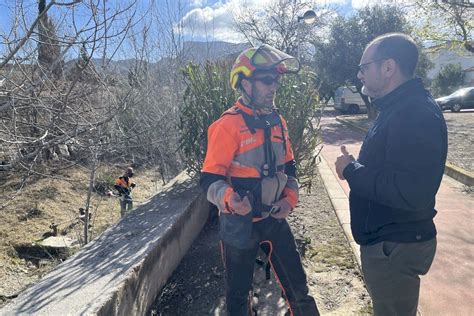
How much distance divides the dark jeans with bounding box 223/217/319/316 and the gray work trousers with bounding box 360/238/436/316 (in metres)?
0.60

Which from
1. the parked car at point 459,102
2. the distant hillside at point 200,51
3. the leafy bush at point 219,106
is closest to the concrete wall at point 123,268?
the leafy bush at point 219,106

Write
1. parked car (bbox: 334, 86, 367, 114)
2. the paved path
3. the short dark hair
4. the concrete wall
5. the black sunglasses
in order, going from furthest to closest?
parked car (bbox: 334, 86, 367, 114), the paved path, the black sunglasses, the concrete wall, the short dark hair

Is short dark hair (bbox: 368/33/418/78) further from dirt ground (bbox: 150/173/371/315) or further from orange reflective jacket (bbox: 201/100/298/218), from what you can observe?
dirt ground (bbox: 150/173/371/315)

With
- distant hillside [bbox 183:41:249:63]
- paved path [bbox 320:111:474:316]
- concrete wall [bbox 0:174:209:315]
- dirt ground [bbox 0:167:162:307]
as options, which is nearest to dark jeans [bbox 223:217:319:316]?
concrete wall [bbox 0:174:209:315]

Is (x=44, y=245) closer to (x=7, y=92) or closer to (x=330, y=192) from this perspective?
(x=7, y=92)

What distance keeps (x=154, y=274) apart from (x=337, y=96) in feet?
84.6

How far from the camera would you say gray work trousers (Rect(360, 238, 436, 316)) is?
6.05 feet

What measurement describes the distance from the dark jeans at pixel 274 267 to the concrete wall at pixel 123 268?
0.70m

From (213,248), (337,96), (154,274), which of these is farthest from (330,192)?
(337,96)

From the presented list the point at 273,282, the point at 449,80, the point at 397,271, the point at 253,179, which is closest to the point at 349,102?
the point at 449,80

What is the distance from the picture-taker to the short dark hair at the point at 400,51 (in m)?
1.82

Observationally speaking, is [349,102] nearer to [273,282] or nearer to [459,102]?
[459,102]

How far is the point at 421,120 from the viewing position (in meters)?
1.68

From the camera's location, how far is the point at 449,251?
12.6 feet
